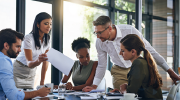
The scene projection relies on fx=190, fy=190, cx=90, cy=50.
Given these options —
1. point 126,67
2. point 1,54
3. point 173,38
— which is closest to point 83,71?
point 126,67

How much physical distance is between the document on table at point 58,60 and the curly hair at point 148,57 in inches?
24.1

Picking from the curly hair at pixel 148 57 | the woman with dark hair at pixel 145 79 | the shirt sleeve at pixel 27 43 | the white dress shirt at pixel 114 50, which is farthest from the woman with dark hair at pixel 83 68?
the woman with dark hair at pixel 145 79

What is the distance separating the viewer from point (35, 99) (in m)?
1.51

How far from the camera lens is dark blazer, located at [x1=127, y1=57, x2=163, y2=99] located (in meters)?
1.52

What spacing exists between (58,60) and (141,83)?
87 cm

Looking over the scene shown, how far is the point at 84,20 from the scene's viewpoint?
4512mm

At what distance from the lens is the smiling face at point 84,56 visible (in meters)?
2.54

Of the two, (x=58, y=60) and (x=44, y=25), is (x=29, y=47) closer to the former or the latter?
(x=44, y=25)

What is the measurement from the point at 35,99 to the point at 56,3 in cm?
279

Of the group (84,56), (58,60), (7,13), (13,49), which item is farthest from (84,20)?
(13,49)

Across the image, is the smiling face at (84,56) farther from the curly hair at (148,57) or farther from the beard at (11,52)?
the beard at (11,52)

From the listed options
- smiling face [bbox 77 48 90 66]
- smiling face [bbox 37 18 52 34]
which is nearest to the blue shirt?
smiling face [bbox 37 18 52 34]

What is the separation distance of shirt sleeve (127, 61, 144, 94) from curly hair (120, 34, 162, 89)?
8cm

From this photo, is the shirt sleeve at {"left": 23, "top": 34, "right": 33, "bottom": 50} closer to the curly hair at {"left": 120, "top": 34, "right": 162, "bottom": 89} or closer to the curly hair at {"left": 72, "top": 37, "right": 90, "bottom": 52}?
the curly hair at {"left": 72, "top": 37, "right": 90, "bottom": 52}
